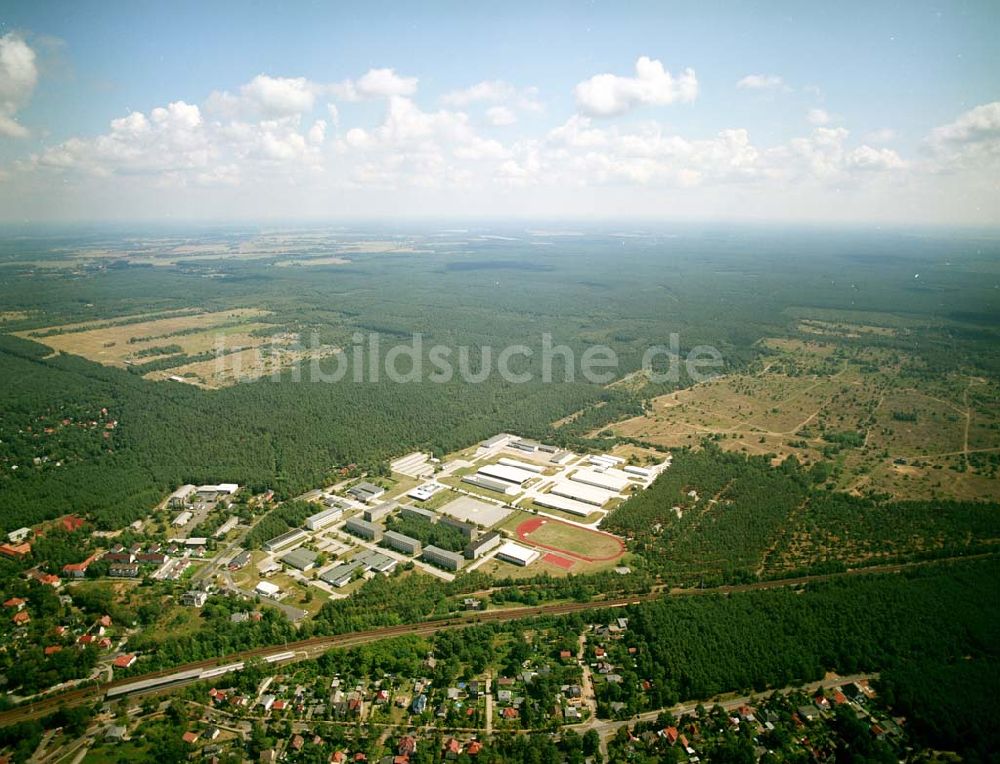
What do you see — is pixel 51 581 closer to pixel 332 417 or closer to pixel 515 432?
pixel 332 417

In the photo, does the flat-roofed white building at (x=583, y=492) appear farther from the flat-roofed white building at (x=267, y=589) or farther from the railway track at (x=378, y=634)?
the flat-roofed white building at (x=267, y=589)

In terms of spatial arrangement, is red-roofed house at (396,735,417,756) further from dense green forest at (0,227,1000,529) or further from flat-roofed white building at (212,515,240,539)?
dense green forest at (0,227,1000,529)

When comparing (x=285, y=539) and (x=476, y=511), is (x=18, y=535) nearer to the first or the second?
(x=285, y=539)

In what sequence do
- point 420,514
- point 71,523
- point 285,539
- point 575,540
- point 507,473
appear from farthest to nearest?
point 507,473 → point 420,514 → point 71,523 → point 575,540 → point 285,539

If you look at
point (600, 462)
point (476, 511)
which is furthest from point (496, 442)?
point (476, 511)

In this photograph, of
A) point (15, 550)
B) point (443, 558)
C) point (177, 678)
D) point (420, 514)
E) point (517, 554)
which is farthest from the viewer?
point (420, 514)

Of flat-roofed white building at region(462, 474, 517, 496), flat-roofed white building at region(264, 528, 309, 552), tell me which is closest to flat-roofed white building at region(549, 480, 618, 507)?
flat-roofed white building at region(462, 474, 517, 496)

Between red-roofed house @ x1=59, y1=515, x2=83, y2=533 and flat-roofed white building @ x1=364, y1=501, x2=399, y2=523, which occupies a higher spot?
red-roofed house @ x1=59, y1=515, x2=83, y2=533
